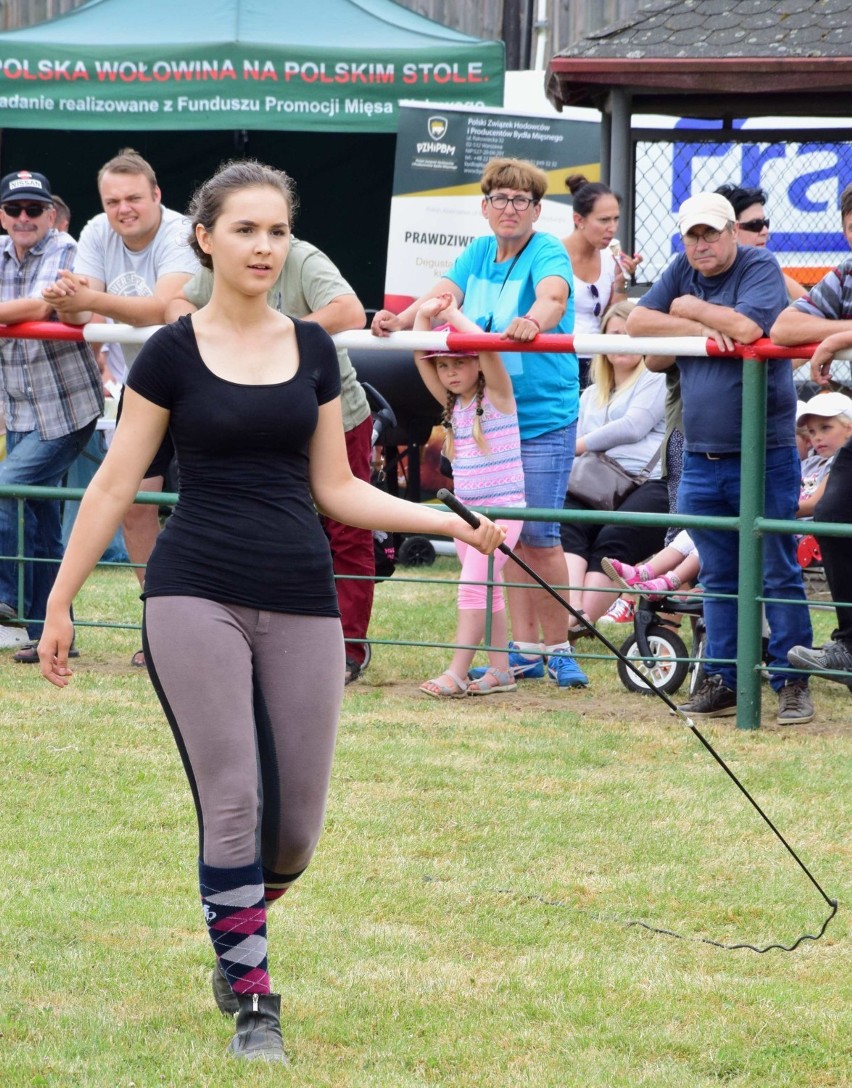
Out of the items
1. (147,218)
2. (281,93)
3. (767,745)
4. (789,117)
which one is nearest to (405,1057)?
(767,745)

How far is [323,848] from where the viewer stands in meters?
4.88

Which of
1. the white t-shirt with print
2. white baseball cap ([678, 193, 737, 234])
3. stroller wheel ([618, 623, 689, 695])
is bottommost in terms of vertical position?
stroller wheel ([618, 623, 689, 695])

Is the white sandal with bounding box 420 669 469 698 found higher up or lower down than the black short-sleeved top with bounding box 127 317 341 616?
lower down

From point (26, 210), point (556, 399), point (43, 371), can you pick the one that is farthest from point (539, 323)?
point (26, 210)

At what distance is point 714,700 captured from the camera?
664cm

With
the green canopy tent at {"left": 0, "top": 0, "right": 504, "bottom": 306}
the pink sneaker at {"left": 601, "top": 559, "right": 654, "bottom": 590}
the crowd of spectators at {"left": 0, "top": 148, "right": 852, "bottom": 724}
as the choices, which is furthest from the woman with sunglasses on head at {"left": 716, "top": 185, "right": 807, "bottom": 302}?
the green canopy tent at {"left": 0, "top": 0, "right": 504, "bottom": 306}

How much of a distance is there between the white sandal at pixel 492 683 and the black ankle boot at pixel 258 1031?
360cm

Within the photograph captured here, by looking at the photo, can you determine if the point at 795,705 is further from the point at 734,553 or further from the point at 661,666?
the point at 661,666

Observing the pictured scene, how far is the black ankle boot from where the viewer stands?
338 cm

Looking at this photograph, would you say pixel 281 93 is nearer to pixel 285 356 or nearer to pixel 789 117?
pixel 789 117

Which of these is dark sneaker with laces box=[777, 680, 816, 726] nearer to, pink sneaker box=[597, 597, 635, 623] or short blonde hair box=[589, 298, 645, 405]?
pink sneaker box=[597, 597, 635, 623]

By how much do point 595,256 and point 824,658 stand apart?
3.41 meters

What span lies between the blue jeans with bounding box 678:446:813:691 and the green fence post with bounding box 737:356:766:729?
118mm

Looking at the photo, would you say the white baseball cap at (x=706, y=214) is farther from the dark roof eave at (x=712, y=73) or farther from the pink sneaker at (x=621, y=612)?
the dark roof eave at (x=712, y=73)
